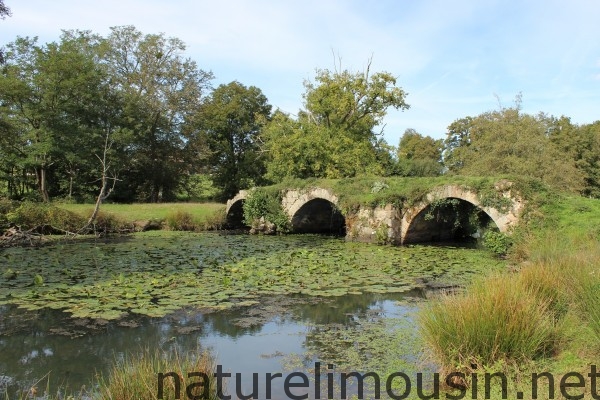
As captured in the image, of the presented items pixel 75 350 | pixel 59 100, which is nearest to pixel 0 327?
pixel 75 350

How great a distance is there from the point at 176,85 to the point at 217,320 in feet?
90.1

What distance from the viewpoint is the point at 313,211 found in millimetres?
22734

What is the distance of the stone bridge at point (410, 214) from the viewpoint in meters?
14.1

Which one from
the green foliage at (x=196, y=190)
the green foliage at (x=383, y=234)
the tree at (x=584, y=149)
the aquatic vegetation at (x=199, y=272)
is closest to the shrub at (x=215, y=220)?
the aquatic vegetation at (x=199, y=272)

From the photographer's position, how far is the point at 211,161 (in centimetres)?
3538

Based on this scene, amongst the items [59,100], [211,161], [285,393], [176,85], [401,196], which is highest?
[176,85]

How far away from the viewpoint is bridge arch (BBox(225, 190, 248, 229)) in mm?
24391

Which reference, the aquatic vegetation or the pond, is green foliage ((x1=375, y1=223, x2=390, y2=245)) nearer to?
the aquatic vegetation

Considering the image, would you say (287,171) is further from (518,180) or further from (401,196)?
(518,180)

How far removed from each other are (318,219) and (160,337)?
16.6m

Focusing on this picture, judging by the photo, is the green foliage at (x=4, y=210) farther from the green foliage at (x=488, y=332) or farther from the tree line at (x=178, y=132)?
the green foliage at (x=488, y=332)

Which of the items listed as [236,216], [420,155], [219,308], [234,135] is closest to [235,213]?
[236,216]

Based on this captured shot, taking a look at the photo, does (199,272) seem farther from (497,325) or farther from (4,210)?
(4,210)

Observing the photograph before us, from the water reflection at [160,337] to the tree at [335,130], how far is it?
18333 millimetres
